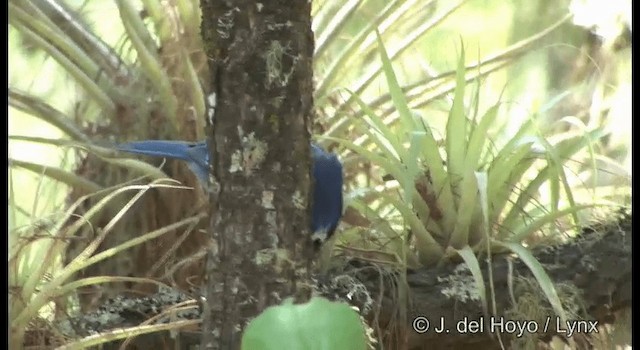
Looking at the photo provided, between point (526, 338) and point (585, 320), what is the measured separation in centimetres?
6

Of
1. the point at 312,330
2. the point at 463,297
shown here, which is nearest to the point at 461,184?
the point at 463,297

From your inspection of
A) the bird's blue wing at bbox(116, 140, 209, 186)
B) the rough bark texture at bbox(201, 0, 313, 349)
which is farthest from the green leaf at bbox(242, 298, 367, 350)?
the bird's blue wing at bbox(116, 140, 209, 186)

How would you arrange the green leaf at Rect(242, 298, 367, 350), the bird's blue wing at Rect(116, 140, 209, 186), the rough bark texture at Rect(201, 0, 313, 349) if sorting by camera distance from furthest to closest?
1. the bird's blue wing at Rect(116, 140, 209, 186)
2. the rough bark texture at Rect(201, 0, 313, 349)
3. the green leaf at Rect(242, 298, 367, 350)

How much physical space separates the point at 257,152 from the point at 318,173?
0.11 meters

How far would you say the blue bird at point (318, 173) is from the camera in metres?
0.55

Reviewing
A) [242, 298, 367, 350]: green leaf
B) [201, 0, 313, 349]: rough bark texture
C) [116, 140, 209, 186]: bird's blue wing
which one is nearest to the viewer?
[242, 298, 367, 350]: green leaf

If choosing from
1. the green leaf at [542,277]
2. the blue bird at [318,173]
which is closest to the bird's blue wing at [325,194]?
the blue bird at [318,173]

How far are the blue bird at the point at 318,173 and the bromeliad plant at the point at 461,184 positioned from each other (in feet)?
0.20

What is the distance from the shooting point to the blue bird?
55cm

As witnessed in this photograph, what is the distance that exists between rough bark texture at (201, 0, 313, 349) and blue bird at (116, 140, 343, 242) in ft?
0.13

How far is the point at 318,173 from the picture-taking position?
1.87ft

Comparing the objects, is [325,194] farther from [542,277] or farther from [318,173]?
[542,277]

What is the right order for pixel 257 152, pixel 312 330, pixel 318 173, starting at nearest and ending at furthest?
pixel 312 330 → pixel 257 152 → pixel 318 173

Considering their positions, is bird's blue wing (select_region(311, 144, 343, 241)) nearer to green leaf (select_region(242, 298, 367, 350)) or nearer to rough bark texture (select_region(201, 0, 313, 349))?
rough bark texture (select_region(201, 0, 313, 349))
